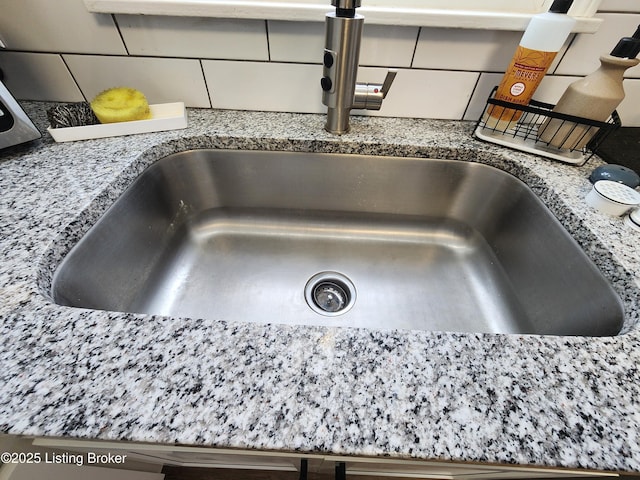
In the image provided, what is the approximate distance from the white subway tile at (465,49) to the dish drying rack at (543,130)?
62 millimetres

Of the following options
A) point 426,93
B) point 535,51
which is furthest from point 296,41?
point 535,51

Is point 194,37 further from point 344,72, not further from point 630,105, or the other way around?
point 630,105

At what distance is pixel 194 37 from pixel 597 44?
0.82 m

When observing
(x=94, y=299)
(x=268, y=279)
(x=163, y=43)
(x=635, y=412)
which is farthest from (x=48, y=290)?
(x=635, y=412)

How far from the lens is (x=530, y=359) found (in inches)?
12.0

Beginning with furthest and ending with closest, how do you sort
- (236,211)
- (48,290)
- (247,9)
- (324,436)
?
(236,211), (247,9), (48,290), (324,436)

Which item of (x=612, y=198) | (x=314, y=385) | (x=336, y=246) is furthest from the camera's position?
(x=336, y=246)

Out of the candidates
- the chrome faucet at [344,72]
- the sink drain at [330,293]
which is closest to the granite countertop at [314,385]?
the sink drain at [330,293]

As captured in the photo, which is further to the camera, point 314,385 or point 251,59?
point 251,59

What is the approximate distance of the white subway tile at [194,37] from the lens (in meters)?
0.59

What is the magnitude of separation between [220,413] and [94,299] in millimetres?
338

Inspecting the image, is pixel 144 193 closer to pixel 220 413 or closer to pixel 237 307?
pixel 237 307

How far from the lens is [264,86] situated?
0.68m

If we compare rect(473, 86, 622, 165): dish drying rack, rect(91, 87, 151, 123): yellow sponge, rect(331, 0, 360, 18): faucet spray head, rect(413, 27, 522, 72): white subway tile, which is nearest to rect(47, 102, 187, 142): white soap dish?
rect(91, 87, 151, 123): yellow sponge
